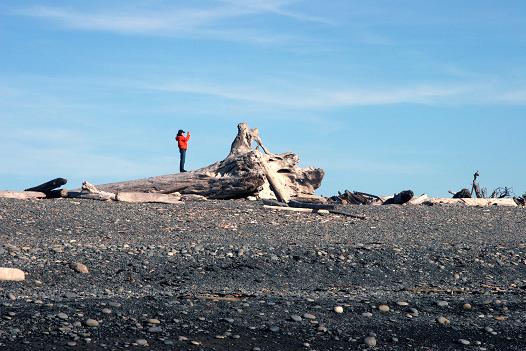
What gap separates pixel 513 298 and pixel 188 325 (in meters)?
4.47

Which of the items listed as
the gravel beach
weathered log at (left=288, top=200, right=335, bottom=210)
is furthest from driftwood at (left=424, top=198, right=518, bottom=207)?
weathered log at (left=288, top=200, right=335, bottom=210)

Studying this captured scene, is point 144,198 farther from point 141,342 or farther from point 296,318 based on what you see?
point 141,342

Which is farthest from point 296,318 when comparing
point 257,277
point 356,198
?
point 356,198

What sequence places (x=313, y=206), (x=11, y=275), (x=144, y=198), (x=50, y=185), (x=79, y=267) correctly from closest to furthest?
(x=11, y=275) → (x=79, y=267) → (x=313, y=206) → (x=144, y=198) → (x=50, y=185)

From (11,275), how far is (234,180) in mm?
11871

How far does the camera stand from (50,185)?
2203cm

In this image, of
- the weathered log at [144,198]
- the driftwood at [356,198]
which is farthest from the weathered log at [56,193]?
the driftwood at [356,198]

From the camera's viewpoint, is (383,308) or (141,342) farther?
(383,308)

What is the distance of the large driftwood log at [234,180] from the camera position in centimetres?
2306

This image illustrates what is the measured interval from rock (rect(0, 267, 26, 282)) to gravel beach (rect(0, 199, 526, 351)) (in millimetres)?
239

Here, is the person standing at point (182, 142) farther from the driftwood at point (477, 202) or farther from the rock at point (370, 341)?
the rock at point (370, 341)

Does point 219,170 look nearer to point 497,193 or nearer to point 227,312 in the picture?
point 497,193

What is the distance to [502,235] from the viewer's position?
58.6 ft

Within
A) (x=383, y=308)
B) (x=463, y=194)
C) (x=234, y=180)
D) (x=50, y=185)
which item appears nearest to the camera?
(x=383, y=308)
